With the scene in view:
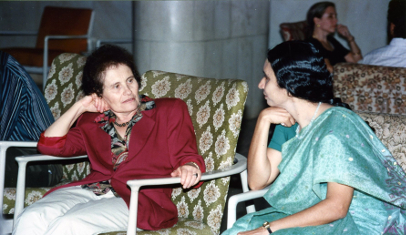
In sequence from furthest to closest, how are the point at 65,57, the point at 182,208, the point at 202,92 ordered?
the point at 65,57, the point at 202,92, the point at 182,208

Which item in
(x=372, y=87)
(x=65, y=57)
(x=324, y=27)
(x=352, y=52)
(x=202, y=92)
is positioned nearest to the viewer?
(x=202, y=92)

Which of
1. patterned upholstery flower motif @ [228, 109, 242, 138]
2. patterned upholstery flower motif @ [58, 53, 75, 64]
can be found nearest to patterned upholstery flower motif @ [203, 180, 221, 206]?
patterned upholstery flower motif @ [228, 109, 242, 138]

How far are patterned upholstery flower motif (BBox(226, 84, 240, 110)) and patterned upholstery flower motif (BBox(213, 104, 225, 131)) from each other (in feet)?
0.15

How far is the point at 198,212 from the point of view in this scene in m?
2.07

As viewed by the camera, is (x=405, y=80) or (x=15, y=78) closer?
(x=15, y=78)

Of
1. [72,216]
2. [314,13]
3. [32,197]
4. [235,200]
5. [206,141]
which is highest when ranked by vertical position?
[314,13]

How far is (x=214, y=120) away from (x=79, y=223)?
0.72 m

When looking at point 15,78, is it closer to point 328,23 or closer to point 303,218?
point 303,218

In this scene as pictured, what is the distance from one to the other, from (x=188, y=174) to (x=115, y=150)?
0.42 m

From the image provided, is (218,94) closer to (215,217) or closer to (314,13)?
(215,217)

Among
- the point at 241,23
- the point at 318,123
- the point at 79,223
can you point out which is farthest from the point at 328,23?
the point at 79,223

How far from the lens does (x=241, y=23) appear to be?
5.16 metres

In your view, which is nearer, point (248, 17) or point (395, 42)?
point (395, 42)

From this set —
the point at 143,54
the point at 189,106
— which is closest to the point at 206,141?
the point at 189,106
